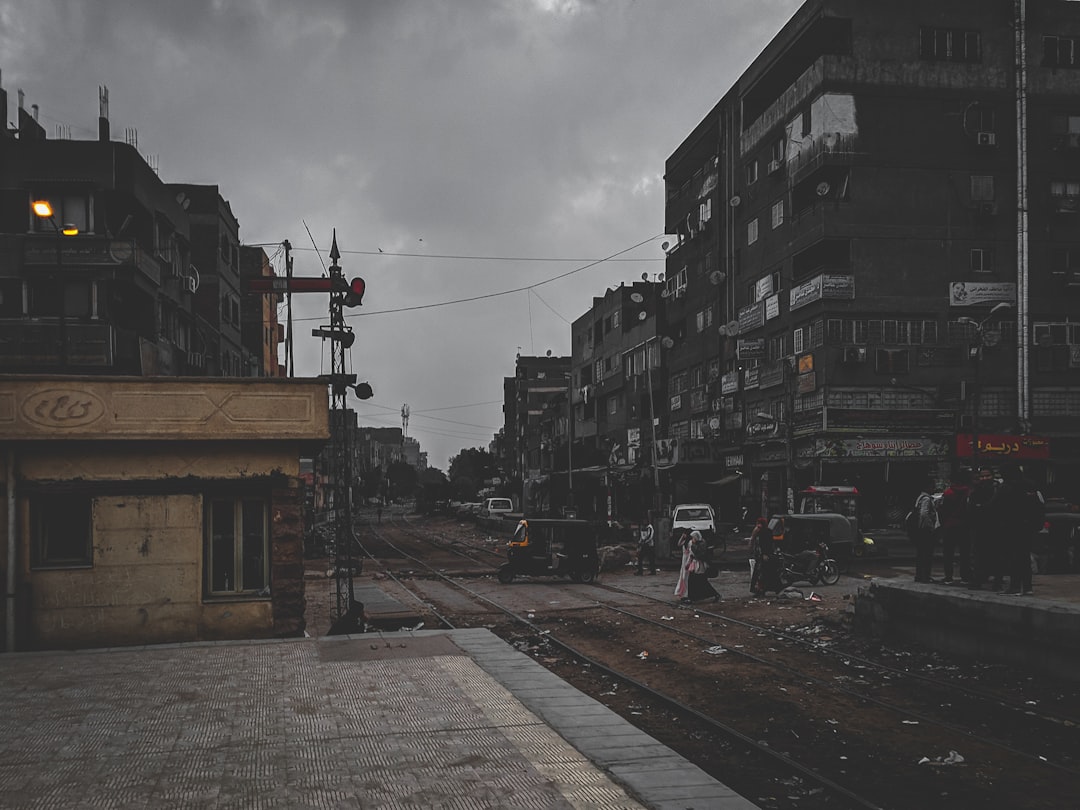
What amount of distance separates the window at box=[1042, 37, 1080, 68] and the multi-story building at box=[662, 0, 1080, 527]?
4.0 inches

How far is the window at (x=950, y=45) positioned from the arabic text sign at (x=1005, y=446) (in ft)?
56.4

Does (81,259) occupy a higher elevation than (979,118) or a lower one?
lower

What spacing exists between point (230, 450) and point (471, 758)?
30.7 ft

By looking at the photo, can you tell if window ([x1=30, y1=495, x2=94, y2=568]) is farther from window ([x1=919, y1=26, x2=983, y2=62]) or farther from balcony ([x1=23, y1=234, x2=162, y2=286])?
window ([x1=919, y1=26, x2=983, y2=62])

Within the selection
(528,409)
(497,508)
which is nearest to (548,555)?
(497,508)

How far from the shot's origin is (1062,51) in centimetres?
4556

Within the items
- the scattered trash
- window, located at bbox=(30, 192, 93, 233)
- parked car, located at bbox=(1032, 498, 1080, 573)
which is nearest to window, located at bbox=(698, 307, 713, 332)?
window, located at bbox=(30, 192, 93, 233)

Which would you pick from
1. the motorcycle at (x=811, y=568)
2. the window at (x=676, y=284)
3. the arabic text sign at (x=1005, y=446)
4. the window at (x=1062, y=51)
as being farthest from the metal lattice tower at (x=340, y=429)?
the window at (x=676, y=284)

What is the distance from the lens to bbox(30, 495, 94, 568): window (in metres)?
15.0

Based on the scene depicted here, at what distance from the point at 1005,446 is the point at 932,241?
9.60 meters

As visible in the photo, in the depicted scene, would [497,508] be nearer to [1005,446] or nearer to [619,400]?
[619,400]

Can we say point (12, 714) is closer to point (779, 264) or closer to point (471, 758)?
point (471, 758)

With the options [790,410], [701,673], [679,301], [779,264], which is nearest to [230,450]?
[701,673]

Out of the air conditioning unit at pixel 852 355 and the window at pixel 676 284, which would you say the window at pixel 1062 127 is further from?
the window at pixel 676 284
